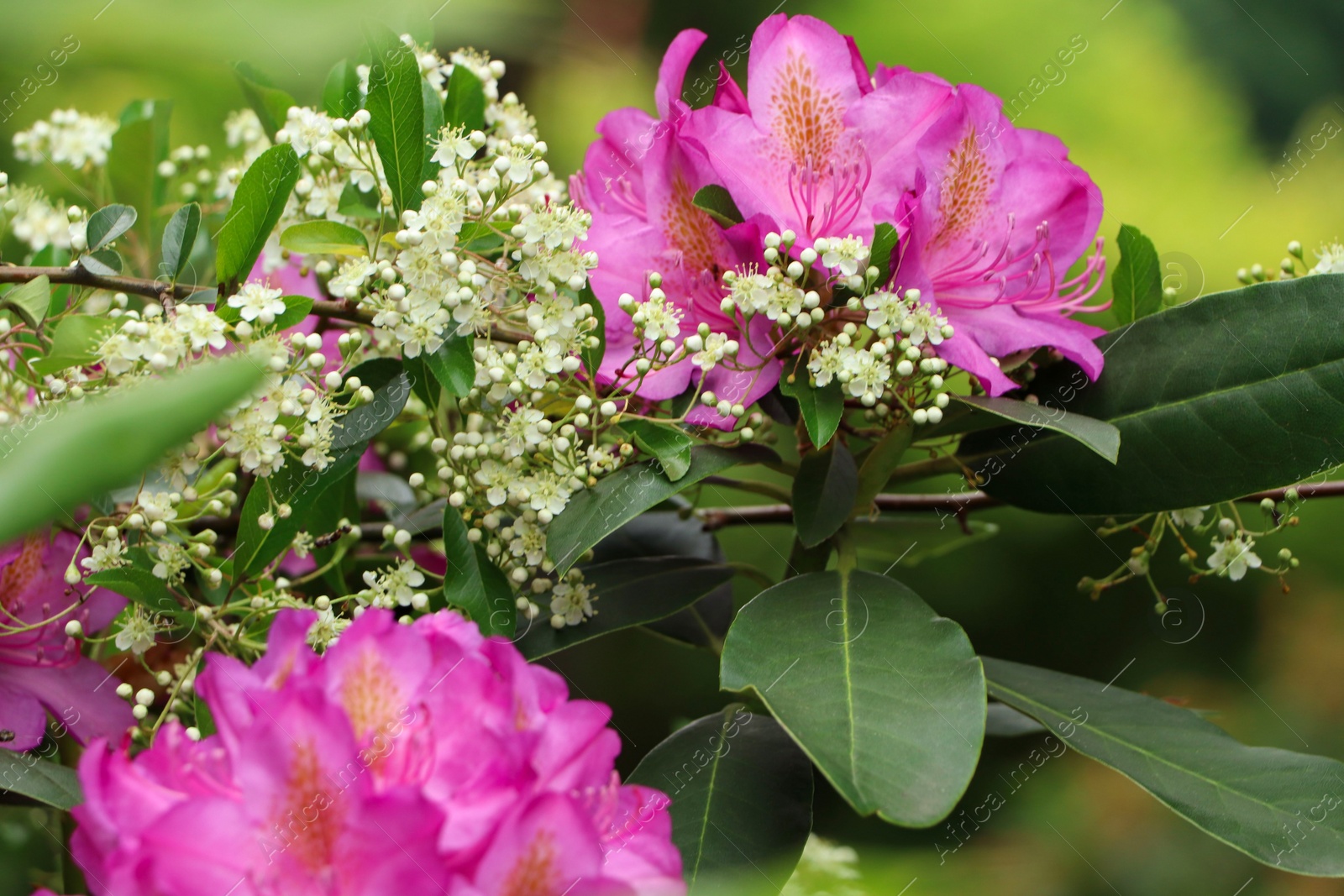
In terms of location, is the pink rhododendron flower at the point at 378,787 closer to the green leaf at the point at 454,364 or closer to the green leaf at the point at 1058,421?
the green leaf at the point at 454,364

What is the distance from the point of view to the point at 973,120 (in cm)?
52

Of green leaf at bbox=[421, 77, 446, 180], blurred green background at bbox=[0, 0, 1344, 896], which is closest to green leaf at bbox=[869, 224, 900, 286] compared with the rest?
green leaf at bbox=[421, 77, 446, 180]

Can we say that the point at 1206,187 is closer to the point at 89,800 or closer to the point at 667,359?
the point at 667,359

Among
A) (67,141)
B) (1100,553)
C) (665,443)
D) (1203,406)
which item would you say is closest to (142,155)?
(67,141)

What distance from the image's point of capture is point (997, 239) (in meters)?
0.54

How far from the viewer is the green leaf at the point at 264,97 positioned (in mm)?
609

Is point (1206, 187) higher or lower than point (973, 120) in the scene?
lower

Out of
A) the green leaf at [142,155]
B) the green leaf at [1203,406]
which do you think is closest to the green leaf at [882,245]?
the green leaf at [1203,406]

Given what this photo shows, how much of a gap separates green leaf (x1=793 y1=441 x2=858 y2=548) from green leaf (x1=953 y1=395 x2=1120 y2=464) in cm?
7

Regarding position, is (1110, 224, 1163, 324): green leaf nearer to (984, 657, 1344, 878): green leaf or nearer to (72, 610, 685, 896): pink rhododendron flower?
(984, 657, 1344, 878): green leaf

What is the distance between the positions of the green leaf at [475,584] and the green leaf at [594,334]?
0.10 m

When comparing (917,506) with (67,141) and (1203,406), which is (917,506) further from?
(67,141)

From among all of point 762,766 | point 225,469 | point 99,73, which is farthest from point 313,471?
point 99,73

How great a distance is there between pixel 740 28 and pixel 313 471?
1834 mm
